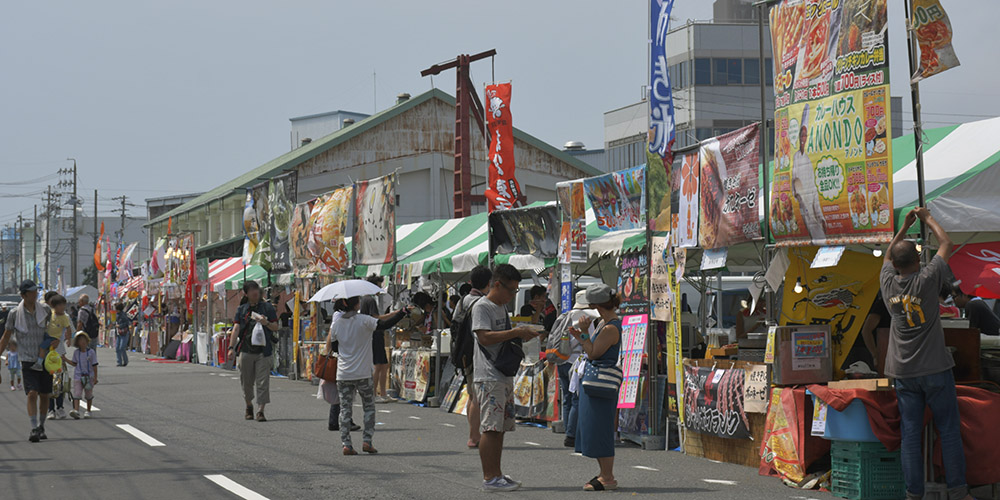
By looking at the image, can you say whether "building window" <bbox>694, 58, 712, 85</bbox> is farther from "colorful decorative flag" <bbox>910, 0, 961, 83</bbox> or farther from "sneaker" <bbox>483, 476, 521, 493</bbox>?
"sneaker" <bbox>483, 476, 521, 493</bbox>

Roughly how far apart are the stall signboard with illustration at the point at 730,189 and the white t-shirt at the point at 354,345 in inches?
154

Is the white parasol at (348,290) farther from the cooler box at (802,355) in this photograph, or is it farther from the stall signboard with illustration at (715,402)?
the cooler box at (802,355)

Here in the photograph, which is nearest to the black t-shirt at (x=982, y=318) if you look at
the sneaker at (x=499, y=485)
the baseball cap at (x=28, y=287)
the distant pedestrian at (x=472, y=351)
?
the distant pedestrian at (x=472, y=351)

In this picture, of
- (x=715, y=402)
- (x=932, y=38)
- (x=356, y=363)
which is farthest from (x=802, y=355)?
(x=356, y=363)

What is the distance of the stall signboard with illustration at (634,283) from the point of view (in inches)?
536

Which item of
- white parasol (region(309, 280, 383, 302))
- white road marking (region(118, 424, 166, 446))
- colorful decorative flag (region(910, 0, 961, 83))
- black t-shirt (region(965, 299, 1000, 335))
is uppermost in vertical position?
colorful decorative flag (region(910, 0, 961, 83))

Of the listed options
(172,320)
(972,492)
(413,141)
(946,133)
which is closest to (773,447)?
(972,492)

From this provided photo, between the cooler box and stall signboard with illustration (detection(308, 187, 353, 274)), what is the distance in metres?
14.2

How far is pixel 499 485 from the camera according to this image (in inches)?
379

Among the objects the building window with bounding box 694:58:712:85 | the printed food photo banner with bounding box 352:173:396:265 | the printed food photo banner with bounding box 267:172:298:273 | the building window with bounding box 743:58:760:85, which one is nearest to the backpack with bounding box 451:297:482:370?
the printed food photo banner with bounding box 352:173:396:265

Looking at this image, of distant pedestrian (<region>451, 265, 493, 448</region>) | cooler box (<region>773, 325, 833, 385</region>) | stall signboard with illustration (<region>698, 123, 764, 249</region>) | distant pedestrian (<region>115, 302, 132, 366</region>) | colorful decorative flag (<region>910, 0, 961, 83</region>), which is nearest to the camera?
colorful decorative flag (<region>910, 0, 961, 83</region>)

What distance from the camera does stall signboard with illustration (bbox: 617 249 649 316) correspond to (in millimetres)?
13625

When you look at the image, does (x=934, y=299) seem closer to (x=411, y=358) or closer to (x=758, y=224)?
(x=758, y=224)

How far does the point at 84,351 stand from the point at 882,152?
13.0m
